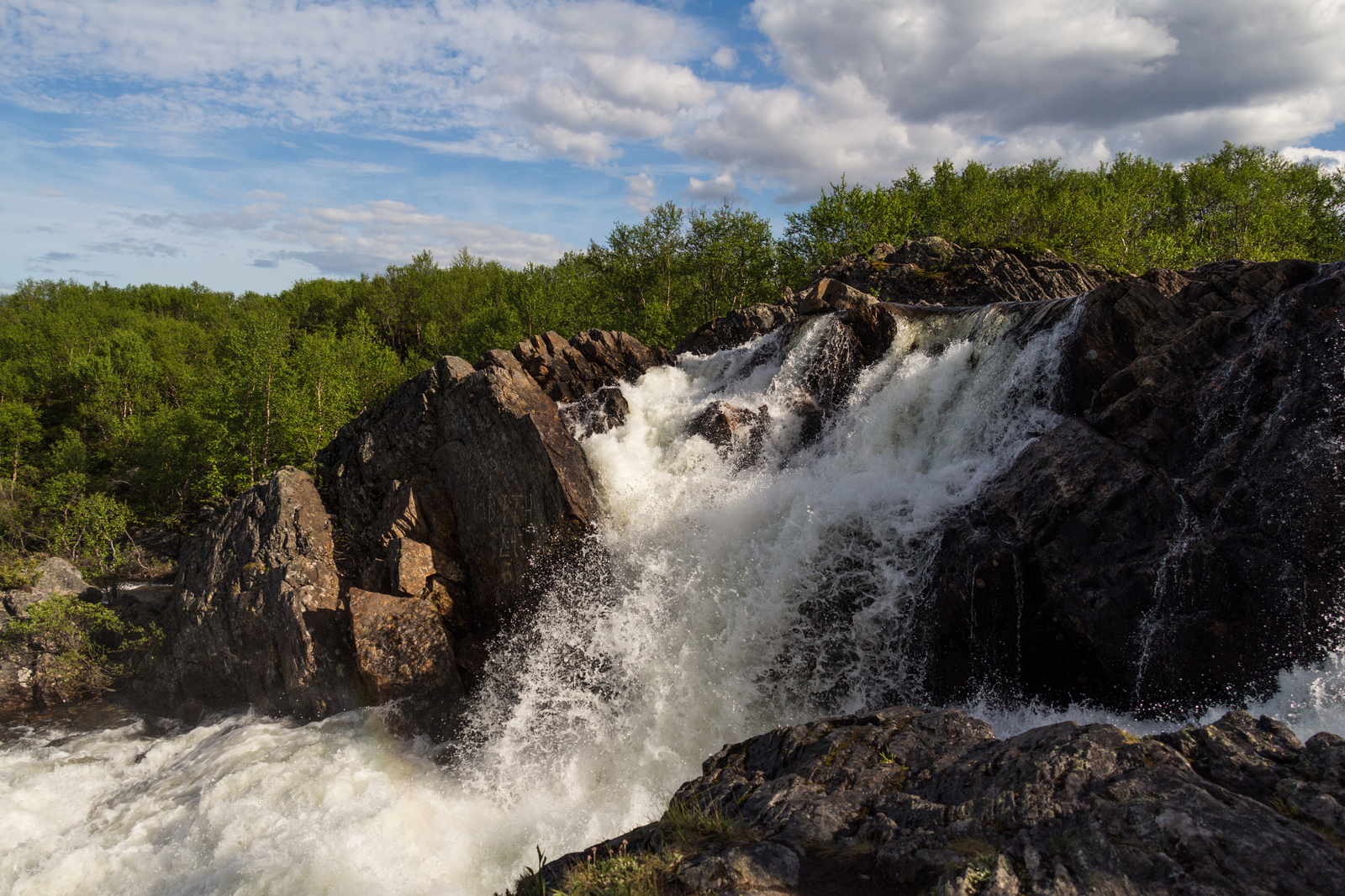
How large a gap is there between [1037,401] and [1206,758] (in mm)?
10491

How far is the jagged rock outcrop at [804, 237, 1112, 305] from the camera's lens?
28.0 m

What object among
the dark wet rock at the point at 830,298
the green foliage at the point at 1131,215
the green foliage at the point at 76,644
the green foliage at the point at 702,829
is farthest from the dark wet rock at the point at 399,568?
the green foliage at the point at 1131,215

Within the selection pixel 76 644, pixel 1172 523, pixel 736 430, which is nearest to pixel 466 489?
pixel 736 430

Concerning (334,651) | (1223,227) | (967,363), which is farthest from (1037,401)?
(1223,227)

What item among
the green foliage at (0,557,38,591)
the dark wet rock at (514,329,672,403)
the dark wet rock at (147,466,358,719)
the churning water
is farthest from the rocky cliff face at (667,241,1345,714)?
the green foliage at (0,557,38,591)

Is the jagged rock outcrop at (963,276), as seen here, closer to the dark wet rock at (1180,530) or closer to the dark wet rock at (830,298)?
the dark wet rock at (830,298)

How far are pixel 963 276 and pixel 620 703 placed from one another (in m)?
25.1

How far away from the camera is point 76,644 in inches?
782

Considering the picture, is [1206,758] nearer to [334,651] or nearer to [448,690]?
[448,690]

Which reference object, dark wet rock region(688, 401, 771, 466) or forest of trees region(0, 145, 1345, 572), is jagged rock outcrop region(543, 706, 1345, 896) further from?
forest of trees region(0, 145, 1345, 572)

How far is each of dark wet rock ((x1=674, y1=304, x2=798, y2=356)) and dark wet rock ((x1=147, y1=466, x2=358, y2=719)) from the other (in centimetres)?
1905

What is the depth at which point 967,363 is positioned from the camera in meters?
17.5

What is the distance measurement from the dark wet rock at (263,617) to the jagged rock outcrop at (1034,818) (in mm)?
12631

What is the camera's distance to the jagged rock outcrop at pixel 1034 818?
482 centimetres
